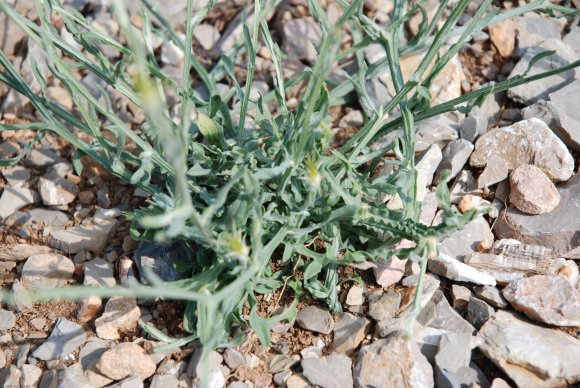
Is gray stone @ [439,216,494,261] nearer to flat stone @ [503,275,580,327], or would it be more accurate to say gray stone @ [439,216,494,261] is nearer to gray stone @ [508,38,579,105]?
flat stone @ [503,275,580,327]

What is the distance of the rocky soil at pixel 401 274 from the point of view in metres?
1.97

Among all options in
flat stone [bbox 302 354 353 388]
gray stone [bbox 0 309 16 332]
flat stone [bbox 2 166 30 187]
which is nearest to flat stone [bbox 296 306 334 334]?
flat stone [bbox 302 354 353 388]

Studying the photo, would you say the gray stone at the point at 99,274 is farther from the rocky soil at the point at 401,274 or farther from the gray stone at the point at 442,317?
the gray stone at the point at 442,317

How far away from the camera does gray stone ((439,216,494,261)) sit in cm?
228

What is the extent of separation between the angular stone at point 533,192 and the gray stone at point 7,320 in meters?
1.82

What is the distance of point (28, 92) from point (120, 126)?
1.18 ft

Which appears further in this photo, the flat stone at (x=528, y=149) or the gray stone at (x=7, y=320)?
the flat stone at (x=528, y=149)

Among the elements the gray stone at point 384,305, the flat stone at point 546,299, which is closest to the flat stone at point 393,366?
the gray stone at point 384,305

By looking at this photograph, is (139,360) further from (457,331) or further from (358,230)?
(457,331)

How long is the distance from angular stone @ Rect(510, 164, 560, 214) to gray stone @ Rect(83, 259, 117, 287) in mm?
1482

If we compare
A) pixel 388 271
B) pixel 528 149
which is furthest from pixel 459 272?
pixel 528 149

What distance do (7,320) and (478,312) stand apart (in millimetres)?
1597

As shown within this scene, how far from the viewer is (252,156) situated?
2043mm

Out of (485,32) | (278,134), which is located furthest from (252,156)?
(485,32)
